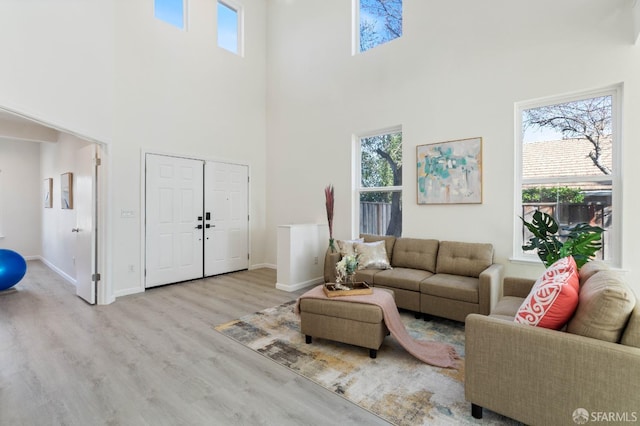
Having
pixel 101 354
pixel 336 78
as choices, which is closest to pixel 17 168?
pixel 101 354

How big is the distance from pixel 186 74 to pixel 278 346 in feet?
15.5

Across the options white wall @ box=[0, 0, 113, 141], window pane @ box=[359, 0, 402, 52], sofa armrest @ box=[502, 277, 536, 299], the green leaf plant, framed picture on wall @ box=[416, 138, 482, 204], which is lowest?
sofa armrest @ box=[502, 277, 536, 299]

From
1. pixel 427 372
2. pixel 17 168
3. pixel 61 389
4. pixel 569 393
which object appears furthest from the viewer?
pixel 17 168

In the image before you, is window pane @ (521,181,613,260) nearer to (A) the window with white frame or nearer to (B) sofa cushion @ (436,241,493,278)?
Result: (A) the window with white frame

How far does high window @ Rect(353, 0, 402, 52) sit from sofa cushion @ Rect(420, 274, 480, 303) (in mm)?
3683

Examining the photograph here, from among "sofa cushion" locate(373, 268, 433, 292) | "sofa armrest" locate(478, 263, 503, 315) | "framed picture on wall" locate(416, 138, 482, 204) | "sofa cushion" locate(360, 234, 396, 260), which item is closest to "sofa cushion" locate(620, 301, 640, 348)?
"sofa armrest" locate(478, 263, 503, 315)

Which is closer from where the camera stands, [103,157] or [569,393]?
[569,393]

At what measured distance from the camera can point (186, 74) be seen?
519 cm

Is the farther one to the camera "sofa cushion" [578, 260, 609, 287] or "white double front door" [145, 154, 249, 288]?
"white double front door" [145, 154, 249, 288]

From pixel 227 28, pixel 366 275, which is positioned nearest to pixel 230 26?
pixel 227 28

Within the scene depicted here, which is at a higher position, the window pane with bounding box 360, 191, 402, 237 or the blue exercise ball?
the window pane with bounding box 360, 191, 402, 237

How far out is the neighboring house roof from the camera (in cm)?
322

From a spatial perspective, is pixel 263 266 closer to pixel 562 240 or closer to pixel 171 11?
pixel 171 11

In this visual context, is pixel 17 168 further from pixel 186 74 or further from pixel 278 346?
pixel 278 346
